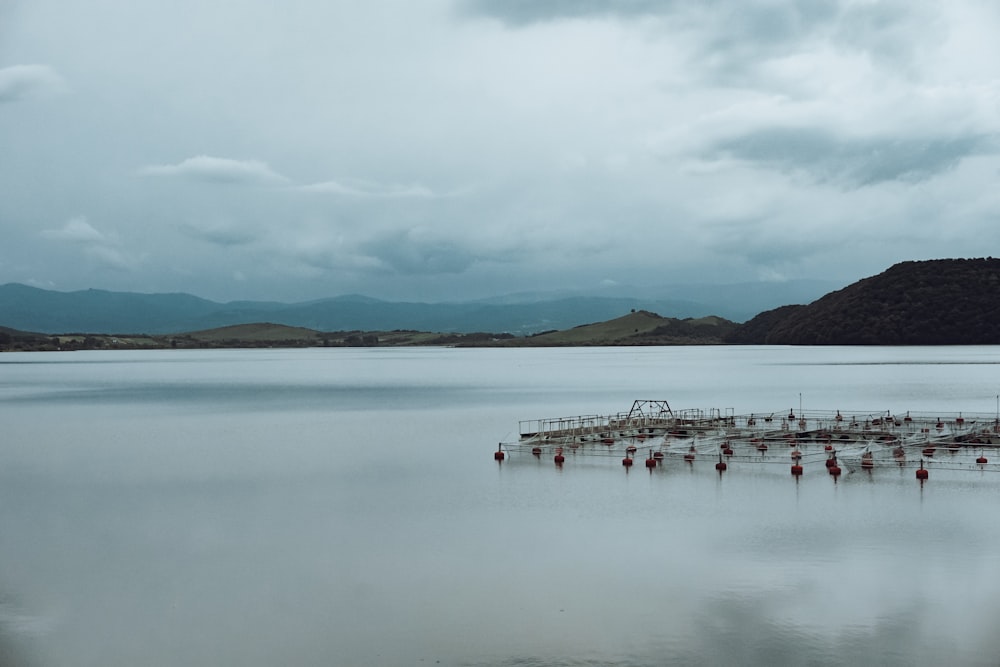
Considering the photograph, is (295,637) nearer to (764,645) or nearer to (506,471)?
(764,645)

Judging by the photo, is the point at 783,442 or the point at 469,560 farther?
the point at 783,442

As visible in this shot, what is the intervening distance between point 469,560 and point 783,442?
26.1 m

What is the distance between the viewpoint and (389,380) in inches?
5000

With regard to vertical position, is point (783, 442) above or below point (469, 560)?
above

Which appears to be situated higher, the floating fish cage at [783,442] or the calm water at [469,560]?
the floating fish cage at [783,442]

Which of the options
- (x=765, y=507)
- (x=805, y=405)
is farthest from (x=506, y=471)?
(x=805, y=405)

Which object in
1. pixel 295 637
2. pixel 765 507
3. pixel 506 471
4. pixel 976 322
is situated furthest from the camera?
pixel 976 322

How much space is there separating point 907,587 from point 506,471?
2080 cm

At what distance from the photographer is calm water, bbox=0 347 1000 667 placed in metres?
17.5

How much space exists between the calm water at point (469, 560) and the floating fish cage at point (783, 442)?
1.86 meters

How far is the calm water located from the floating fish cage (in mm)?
1858

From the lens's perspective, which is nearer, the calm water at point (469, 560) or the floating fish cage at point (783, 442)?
the calm water at point (469, 560)

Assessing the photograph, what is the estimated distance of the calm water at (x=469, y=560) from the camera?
1755 centimetres

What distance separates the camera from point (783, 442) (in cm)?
4619
